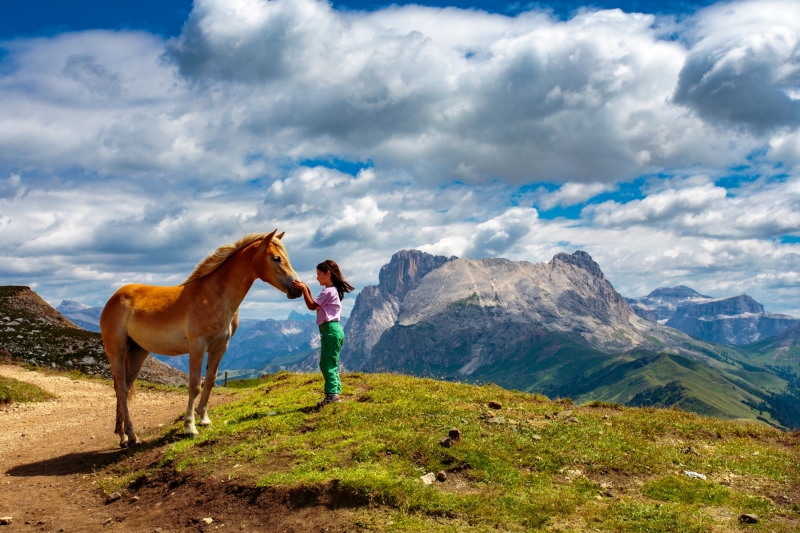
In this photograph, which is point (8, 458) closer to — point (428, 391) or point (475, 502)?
point (428, 391)

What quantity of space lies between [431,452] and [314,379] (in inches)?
515

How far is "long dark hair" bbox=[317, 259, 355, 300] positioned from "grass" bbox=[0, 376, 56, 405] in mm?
18291

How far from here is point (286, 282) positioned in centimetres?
1441

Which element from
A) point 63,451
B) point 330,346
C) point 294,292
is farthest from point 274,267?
point 63,451

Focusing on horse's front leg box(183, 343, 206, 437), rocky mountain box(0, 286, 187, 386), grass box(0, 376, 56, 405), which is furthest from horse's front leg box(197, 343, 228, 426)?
rocky mountain box(0, 286, 187, 386)

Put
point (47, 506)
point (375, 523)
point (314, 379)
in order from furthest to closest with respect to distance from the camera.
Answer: point (314, 379) < point (47, 506) < point (375, 523)

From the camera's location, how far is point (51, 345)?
38.4 m

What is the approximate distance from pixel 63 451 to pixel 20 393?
455 inches

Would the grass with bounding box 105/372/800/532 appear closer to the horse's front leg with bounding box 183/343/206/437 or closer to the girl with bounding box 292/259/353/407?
the horse's front leg with bounding box 183/343/206/437

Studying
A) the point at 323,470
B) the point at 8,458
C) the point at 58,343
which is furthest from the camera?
the point at 58,343

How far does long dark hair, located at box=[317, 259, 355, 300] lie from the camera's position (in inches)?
613

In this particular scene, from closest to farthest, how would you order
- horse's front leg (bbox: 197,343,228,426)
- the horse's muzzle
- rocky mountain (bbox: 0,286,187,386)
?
the horse's muzzle
horse's front leg (bbox: 197,343,228,426)
rocky mountain (bbox: 0,286,187,386)

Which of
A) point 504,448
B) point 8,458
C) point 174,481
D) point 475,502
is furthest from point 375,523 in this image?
point 8,458

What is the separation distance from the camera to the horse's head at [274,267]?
14430 mm
